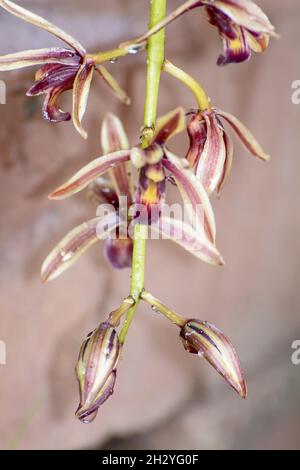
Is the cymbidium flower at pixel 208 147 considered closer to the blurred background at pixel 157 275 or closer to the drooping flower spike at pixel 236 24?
the drooping flower spike at pixel 236 24

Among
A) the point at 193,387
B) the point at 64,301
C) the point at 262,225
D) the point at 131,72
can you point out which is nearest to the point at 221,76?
the point at 131,72

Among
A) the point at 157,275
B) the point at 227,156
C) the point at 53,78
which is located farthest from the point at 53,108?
the point at 157,275

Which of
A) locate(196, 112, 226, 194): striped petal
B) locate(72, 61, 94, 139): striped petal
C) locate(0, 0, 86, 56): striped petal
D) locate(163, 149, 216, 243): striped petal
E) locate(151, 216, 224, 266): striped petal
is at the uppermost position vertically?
locate(0, 0, 86, 56): striped petal

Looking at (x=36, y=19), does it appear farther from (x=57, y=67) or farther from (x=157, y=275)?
(x=157, y=275)

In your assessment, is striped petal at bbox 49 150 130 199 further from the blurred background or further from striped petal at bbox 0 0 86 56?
the blurred background

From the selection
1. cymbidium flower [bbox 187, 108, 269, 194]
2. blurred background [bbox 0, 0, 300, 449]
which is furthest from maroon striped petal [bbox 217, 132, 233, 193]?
blurred background [bbox 0, 0, 300, 449]

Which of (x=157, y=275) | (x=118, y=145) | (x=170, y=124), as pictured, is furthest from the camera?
(x=157, y=275)
